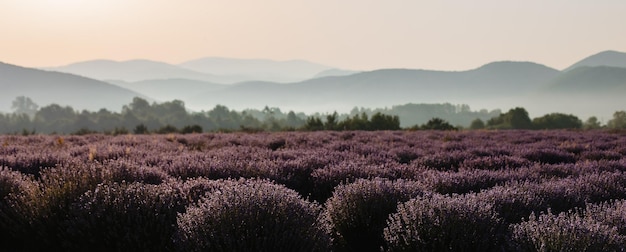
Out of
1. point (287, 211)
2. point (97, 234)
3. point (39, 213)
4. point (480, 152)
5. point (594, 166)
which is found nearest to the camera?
point (287, 211)

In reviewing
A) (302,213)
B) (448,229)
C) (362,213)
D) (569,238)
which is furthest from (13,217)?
(569,238)

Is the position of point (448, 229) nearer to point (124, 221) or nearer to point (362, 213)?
point (362, 213)

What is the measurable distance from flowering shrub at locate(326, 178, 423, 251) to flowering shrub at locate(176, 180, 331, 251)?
63 cm

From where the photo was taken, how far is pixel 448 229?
10.7ft

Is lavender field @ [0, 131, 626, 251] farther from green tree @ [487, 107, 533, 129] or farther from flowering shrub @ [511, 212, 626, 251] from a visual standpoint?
green tree @ [487, 107, 533, 129]

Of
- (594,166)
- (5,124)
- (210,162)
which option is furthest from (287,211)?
(5,124)

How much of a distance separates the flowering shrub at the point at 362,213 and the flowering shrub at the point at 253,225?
625 millimetres

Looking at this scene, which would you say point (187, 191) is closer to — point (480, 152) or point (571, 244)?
point (571, 244)

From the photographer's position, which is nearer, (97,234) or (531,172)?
(97,234)

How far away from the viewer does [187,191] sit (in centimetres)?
438

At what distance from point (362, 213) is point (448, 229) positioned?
3.27 ft

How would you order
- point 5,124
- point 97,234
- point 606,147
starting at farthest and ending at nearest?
1. point 5,124
2. point 606,147
3. point 97,234

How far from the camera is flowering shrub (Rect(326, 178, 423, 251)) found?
407cm

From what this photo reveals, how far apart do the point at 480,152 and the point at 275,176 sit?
555cm
